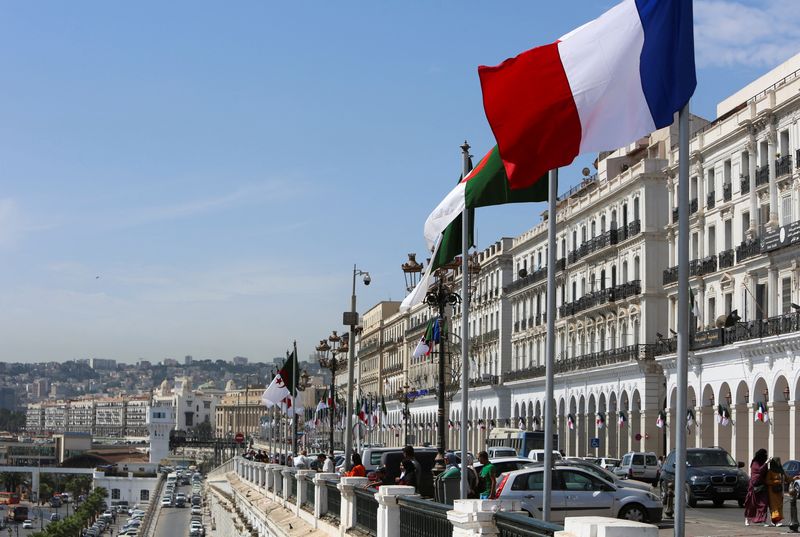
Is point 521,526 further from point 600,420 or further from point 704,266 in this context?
point 600,420

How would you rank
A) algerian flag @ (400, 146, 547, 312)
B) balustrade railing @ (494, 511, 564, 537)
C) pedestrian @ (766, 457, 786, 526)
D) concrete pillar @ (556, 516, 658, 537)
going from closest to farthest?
concrete pillar @ (556, 516, 658, 537) → balustrade railing @ (494, 511, 564, 537) → algerian flag @ (400, 146, 547, 312) → pedestrian @ (766, 457, 786, 526)

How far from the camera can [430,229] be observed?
19.6 m

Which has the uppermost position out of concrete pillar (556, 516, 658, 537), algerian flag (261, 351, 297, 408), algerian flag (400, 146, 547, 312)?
algerian flag (400, 146, 547, 312)

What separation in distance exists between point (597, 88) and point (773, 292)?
4002 centimetres

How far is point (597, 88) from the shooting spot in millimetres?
12797

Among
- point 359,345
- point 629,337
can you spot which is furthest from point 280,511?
point 359,345

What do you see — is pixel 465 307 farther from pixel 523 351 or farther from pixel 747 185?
pixel 523 351

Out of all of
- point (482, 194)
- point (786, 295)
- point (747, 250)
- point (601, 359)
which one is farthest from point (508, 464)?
point (601, 359)

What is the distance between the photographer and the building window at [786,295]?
49875 millimetres

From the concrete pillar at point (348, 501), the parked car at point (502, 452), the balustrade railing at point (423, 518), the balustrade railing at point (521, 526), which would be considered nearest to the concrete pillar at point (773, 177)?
the parked car at point (502, 452)

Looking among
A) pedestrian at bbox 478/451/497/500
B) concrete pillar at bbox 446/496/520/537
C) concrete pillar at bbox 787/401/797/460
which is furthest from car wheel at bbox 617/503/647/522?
concrete pillar at bbox 787/401/797/460

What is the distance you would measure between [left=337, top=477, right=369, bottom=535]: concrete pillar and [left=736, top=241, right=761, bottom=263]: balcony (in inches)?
1225

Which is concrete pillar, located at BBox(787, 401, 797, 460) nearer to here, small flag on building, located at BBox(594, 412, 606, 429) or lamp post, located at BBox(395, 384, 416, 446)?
lamp post, located at BBox(395, 384, 416, 446)

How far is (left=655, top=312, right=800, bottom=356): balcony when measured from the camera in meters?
48.6
